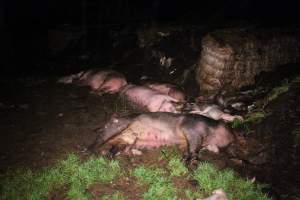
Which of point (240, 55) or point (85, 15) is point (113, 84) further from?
point (85, 15)

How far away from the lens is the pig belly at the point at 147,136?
745 cm

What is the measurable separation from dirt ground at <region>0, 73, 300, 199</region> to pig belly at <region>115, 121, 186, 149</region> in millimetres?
257

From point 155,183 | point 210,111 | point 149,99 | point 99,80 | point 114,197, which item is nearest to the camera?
point 114,197

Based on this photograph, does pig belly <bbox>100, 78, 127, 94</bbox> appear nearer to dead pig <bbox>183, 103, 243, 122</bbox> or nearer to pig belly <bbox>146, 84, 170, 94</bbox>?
pig belly <bbox>146, 84, 170, 94</bbox>

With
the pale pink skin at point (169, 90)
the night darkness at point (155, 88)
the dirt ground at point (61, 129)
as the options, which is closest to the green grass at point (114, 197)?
the night darkness at point (155, 88)

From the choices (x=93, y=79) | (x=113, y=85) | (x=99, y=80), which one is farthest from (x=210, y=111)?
(x=93, y=79)

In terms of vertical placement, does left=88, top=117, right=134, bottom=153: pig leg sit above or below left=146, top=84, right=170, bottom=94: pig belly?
below

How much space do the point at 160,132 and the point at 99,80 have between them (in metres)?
4.40

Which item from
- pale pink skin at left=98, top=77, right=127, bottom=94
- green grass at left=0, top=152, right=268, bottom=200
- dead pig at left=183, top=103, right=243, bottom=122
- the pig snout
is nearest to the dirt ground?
green grass at left=0, top=152, right=268, bottom=200

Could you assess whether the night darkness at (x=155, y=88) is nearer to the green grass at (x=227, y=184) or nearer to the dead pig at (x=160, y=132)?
the dead pig at (x=160, y=132)

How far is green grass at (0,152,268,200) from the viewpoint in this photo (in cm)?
605

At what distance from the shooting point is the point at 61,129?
841 centimetres

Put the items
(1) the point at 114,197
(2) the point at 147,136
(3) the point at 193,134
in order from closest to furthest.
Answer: (1) the point at 114,197 → (3) the point at 193,134 → (2) the point at 147,136

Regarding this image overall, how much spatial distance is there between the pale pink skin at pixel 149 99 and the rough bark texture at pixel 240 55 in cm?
137
